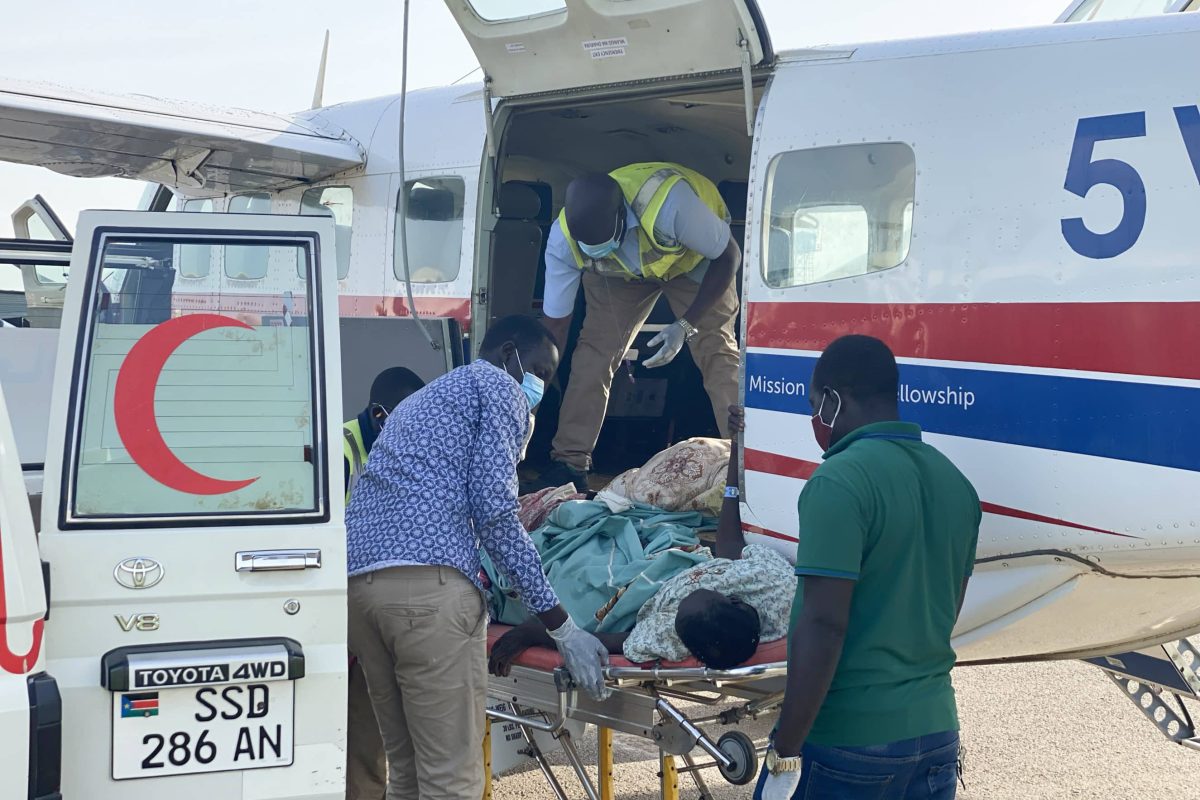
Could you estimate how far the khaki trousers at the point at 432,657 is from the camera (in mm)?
3797

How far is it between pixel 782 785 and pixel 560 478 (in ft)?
12.1

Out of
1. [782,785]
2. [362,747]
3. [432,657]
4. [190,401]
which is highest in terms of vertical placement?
[190,401]

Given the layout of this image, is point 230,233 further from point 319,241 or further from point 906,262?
point 906,262

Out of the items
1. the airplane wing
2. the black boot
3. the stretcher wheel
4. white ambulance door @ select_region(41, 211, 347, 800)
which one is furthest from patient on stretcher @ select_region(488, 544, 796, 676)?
the airplane wing

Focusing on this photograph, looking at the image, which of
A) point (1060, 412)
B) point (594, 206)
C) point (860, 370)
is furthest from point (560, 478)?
point (860, 370)

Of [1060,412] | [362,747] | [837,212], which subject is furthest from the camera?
[837,212]

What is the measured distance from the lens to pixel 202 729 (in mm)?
3023

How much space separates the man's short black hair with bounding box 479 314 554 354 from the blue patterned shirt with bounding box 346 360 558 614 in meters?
0.37

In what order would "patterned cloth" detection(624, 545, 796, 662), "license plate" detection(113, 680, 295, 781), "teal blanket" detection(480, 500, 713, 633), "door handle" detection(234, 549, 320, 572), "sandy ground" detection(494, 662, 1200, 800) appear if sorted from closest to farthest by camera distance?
1. "license plate" detection(113, 680, 295, 781)
2. "door handle" detection(234, 549, 320, 572)
3. "patterned cloth" detection(624, 545, 796, 662)
4. "teal blanket" detection(480, 500, 713, 633)
5. "sandy ground" detection(494, 662, 1200, 800)

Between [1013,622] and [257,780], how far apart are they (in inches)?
106

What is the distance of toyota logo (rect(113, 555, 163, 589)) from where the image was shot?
303 centimetres

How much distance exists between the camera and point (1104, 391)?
4027 mm

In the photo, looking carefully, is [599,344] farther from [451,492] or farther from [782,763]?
[782,763]

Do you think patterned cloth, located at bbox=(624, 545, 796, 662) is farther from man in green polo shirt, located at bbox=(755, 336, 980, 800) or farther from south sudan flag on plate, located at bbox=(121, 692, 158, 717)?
south sudan flag on plate, located at bbox=(121, 692, 158, 717)
